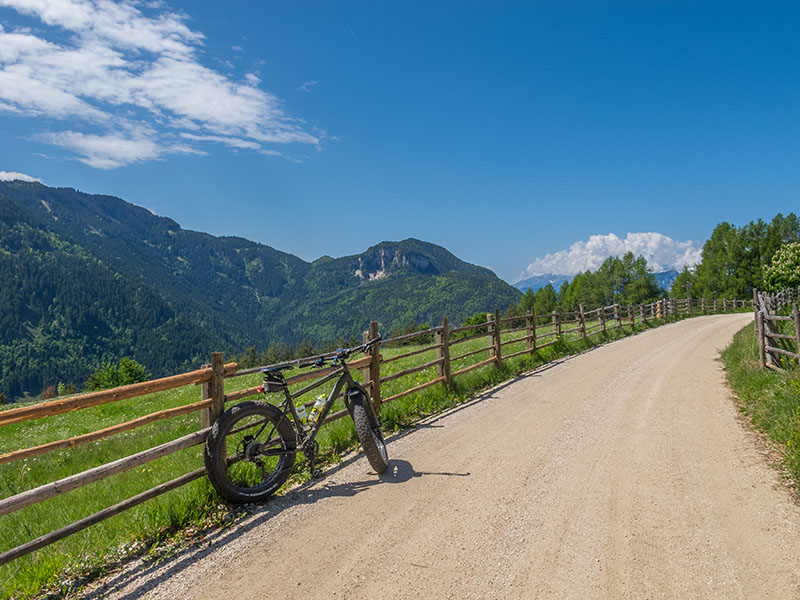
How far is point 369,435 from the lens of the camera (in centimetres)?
555

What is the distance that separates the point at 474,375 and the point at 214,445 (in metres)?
7.56

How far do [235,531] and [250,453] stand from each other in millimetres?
868

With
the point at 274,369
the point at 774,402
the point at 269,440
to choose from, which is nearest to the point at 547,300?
the point at 774,402

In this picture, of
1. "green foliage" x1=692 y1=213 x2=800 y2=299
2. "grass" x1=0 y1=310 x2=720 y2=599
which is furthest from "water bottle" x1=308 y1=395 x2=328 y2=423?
"green foliage" x1=692 y1=213 x2=800 y2=299

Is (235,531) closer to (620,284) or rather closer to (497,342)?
(497,342)

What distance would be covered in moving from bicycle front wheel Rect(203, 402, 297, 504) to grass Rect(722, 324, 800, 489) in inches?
208

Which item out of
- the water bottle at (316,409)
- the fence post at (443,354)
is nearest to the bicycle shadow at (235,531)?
the water bottle at (316,409)

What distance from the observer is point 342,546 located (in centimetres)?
398

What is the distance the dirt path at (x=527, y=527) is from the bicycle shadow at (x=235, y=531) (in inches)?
0.8

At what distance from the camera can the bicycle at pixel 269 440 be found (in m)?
4.84

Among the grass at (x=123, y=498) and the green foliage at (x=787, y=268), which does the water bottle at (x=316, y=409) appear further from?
the green foliage at (x=787, y=268)

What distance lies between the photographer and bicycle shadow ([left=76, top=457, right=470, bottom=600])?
3.63m

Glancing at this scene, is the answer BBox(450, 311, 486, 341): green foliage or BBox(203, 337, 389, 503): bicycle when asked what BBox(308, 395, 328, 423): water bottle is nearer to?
BBox(203, 337, 389, 503): bicycle

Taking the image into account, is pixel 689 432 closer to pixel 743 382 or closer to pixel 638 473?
pixel 638 473
